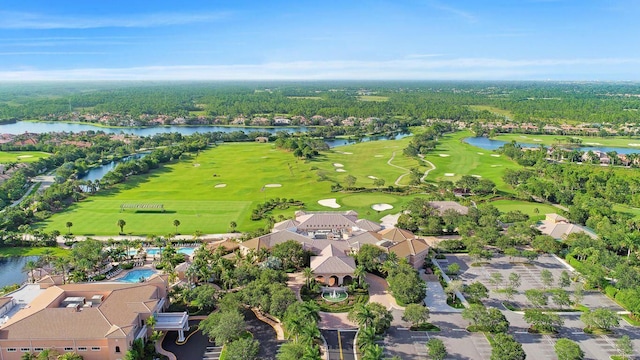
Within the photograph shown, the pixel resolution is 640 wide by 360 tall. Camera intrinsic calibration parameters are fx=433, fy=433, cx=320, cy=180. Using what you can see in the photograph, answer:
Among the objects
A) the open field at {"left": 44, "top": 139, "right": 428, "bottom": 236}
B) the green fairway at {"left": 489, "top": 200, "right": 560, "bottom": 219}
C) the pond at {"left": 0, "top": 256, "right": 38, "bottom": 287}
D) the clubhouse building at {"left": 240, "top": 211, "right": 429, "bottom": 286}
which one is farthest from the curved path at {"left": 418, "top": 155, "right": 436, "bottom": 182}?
the pond at {"left": 0, "top": 256, "right": 38, "bottom": 287}

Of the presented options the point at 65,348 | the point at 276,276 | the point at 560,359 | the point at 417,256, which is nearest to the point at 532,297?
the point at 560,359

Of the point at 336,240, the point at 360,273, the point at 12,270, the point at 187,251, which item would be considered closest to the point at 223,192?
the point at 187,251

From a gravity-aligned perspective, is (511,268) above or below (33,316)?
below

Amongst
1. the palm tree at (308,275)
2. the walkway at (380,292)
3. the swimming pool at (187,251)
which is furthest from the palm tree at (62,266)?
the walkway at (380,292)

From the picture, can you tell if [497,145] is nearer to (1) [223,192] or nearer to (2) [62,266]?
(1) [223,192]

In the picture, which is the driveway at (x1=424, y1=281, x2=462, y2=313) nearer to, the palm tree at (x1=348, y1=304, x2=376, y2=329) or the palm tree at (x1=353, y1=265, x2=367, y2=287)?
the palm tree at (x1=353, y1=265, x2=367, y2=287)

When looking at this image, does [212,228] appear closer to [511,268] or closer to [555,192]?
[511,268]

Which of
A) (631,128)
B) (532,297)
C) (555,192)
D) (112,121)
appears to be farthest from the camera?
(112,121)
